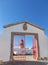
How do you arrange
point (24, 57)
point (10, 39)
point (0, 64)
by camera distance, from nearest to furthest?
1. point (0, 64)
2. point (10, 39)
3. point (24, 57)

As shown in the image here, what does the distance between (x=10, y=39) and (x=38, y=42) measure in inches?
119

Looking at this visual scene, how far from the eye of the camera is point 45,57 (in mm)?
17078

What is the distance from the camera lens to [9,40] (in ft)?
53.9

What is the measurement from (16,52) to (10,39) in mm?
2201

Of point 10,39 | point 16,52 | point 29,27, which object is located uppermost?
point 29,27

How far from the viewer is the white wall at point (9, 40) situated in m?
16.1

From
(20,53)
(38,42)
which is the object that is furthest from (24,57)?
(38,42)

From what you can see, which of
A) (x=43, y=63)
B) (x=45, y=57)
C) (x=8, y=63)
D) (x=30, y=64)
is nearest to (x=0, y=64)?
(x=8, y=63)

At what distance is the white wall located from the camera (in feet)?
52.9

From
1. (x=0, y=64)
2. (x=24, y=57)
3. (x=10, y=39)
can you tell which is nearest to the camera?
(x=0, y=64)

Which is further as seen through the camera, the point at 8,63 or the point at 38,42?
the point at 38,42

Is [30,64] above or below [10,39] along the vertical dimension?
below

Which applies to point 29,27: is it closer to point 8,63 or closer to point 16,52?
point 16,52

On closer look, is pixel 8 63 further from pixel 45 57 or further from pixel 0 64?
pixel 45 57
